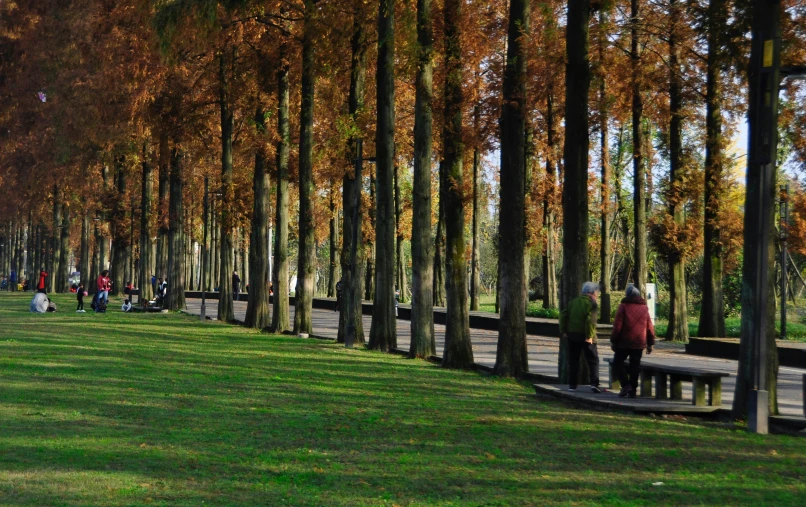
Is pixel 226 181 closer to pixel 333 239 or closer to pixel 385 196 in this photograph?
pixel 385 196

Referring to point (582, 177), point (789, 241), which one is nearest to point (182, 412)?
point (582, 177)

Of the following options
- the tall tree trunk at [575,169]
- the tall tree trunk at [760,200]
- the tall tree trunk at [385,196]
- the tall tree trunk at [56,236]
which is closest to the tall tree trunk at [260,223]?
the tall tree trunk at [385,196]

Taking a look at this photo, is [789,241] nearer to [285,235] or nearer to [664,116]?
[664,116]

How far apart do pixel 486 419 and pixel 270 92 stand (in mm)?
25226

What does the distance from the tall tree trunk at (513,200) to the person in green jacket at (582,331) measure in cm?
346

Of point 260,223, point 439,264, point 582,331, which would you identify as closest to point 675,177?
point 260,223

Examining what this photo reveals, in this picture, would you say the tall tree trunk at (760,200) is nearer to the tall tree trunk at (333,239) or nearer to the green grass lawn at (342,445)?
the green grass lawn at (342,445)

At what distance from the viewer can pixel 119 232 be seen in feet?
232

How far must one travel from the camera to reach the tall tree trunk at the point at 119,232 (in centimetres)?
6944

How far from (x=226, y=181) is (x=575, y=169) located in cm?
2358

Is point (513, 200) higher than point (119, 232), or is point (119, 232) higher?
point (119, 232)

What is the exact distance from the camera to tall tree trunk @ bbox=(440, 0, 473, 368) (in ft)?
87.2

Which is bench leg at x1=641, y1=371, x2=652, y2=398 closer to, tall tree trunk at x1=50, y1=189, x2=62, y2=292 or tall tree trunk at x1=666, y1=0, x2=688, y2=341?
tall tree trunk at x1=666, y1=0, x2=688, y2=341

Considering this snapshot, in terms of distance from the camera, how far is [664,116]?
1494 inches
